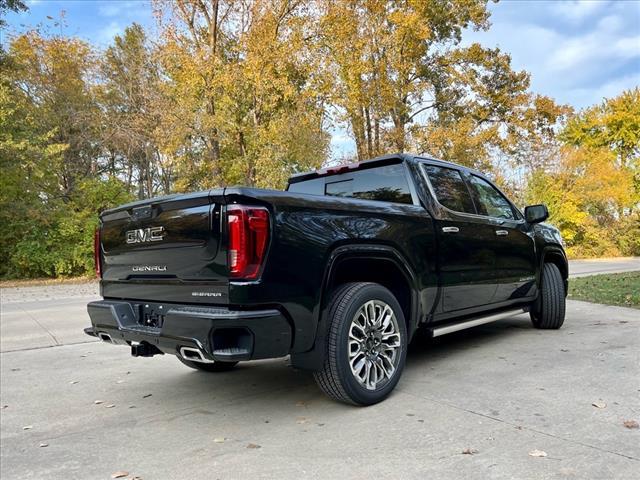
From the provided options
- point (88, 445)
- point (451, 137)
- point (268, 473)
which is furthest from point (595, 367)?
point (451, 137)

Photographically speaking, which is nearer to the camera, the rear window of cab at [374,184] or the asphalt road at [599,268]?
the rear window of cab at [374,184]

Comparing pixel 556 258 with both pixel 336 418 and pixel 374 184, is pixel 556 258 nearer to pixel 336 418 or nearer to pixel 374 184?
pixel 374 184

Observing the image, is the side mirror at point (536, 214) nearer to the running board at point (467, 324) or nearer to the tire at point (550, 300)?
the tire at point (550, 300)

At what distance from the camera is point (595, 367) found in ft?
14.2

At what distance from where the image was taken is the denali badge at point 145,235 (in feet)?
11.1

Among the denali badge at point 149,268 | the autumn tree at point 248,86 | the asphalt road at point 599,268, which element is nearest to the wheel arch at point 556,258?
the denali badge at point 149,268

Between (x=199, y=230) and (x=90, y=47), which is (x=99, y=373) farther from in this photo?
A: (x=90, y=47)

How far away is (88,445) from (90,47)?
22413mm

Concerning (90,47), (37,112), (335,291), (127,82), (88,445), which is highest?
(90,47)

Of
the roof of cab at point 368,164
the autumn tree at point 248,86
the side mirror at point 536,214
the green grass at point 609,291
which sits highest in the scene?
→ the autumn tree at point 248,86

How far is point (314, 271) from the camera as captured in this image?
10.5 feet

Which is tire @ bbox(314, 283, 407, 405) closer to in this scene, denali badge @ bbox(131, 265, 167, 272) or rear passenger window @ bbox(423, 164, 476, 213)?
denali badge @ bbox(131, 265, 167, 272)

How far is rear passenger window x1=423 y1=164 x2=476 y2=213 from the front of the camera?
456 centimetres

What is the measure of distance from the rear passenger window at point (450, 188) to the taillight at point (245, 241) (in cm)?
208
